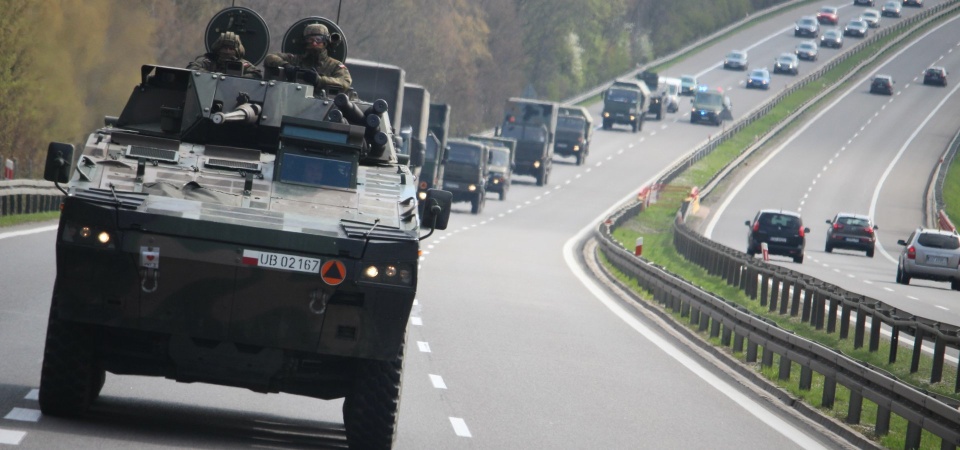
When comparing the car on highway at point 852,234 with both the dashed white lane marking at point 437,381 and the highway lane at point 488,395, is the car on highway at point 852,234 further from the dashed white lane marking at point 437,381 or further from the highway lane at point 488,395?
the dashed white lane marking at point 437,381

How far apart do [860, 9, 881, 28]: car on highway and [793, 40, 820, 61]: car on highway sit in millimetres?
16281

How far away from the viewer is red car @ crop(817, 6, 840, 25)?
14462 centimetres

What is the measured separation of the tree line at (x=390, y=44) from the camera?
46.5 m

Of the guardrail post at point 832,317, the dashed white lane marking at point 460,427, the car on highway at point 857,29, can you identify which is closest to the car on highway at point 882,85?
the car on highway at point 857,29

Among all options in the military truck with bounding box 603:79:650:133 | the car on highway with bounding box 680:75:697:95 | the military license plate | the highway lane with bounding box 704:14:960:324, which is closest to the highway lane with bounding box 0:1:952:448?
the military license plate

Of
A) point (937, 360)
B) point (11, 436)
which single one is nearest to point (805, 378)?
point (937, 360)

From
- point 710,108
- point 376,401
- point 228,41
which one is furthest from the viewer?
point 710,108

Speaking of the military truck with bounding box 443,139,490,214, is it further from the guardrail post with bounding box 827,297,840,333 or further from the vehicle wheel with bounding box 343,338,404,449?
the vehicle wheel with bounding box 343,338,404,449

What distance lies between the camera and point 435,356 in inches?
695

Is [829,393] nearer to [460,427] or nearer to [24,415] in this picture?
[460,427]

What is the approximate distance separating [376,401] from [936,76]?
111325mm

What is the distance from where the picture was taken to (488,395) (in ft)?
48.8

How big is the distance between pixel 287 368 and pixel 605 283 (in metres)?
21.7

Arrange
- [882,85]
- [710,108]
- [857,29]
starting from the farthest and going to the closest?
[857,29] < [882,85] < [710,108]
